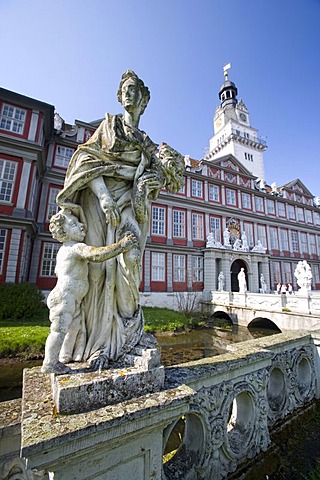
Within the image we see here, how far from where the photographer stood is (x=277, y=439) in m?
2.60

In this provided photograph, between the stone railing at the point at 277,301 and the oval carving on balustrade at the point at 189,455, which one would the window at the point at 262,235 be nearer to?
the stone railing at the point at 277,301

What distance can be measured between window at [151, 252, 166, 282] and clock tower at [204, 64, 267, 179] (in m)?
19.8

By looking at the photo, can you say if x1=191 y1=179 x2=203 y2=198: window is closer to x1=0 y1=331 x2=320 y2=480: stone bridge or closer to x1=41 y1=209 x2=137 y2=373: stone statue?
x1=0 y1=331 x2=320 y2=480: stone bridge

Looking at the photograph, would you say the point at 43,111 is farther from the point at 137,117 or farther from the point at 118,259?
the point at 118,259

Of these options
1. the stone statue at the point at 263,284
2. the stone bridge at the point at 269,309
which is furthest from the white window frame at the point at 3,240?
the stone statue at the point at 263,284

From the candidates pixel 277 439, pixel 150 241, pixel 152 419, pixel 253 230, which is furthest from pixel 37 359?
pixel 253 230

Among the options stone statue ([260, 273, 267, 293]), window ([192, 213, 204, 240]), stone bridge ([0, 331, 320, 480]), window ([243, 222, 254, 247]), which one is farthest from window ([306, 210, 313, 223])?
stone bridge ([0, 331, 320, 480])

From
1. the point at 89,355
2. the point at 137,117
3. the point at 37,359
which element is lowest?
the point at 37,359

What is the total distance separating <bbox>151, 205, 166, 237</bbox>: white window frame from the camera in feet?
61.4

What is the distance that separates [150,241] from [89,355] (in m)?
16.5

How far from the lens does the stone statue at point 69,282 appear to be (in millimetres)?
1529

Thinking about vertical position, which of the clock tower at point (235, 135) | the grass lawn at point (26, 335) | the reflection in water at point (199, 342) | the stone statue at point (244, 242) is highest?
the clock tower at point (235, 135)

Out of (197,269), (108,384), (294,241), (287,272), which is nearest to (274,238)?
(294,241)

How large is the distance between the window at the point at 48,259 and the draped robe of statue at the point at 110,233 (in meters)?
14.1
